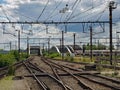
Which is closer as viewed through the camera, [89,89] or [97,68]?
[89,89]

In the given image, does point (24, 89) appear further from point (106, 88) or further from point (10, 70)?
point (10, 70)

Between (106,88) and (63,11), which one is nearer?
(106,88)

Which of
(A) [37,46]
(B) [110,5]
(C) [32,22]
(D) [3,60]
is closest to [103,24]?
(B) [110,5]

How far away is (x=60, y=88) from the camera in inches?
861

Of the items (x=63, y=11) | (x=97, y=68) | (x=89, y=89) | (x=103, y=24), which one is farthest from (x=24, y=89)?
(x=103, y=24)

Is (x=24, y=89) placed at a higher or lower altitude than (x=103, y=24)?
lower

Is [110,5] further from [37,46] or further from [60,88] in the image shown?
[37,46]

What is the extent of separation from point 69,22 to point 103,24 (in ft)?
18.6

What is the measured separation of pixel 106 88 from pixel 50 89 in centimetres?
326

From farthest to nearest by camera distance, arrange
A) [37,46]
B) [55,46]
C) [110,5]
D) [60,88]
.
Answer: [55,46]
[37,46]
[110,5]
[60,88]

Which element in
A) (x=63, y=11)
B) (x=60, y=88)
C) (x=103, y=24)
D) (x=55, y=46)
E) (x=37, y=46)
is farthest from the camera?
(x=55, y=46)

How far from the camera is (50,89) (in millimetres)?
21359

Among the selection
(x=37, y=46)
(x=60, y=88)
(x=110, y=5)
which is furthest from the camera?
(x=37, y=46)

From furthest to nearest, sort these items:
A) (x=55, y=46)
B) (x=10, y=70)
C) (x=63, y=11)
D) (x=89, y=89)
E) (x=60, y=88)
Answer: (x=55, y=46) → (x=63, y=11) → (x=10, y=70) → (x=60, y=88) → (x=89, y=89)
